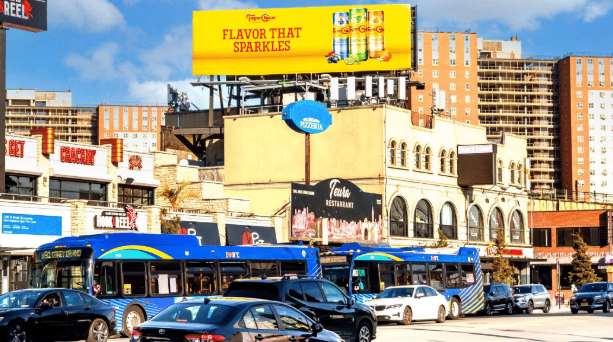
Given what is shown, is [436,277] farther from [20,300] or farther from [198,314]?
[198,314]

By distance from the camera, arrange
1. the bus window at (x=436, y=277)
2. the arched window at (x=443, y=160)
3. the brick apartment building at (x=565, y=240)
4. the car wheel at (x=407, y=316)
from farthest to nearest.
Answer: the brick apartment building at (x=565, y=240) < the arched window at (x=443, y=160) < the bus window at (x=436, y=277) < the car wheel at (x=407, y=316)

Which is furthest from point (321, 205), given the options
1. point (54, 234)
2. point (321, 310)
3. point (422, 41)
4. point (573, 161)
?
point (573, 161)

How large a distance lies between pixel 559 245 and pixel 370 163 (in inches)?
1420

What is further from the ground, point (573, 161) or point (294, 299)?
point (573, 161)

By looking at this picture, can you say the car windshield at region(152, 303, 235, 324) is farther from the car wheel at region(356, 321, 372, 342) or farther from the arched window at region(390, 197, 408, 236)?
the arched window at region(390, 197, 408, 236)

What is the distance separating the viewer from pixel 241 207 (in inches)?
2744

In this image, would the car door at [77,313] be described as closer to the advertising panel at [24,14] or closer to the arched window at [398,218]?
the advertising panel at [24,14]

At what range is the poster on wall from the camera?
205ft

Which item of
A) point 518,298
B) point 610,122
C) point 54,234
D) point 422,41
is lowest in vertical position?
point 518,298

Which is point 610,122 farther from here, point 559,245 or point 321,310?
point 321,310

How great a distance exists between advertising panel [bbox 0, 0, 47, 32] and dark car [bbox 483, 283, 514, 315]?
25265 mm

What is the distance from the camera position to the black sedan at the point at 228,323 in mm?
17016

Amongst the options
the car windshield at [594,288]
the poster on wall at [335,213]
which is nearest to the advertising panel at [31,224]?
the poster on wall at [335,213]

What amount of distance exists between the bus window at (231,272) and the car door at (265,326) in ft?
59.4
